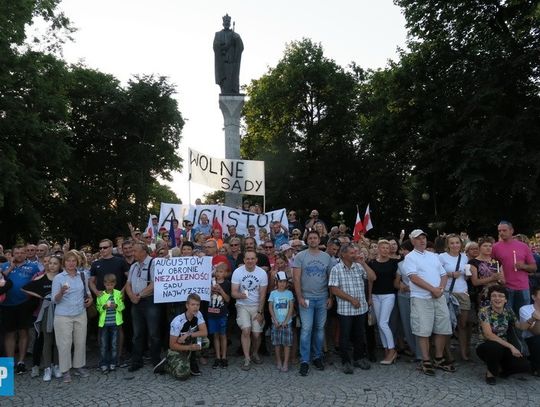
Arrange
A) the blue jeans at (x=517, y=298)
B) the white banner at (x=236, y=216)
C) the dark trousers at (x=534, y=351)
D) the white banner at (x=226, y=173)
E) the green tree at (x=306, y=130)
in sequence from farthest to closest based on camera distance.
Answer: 1. the green tree at (x=306, y=130)
2. the white banner at (x=226, y=173)
3. the white banner at (x=236, y=216)
4. the blue jeans at (x=517, y=298)
5. the dark trousers at (x=534, y=351)

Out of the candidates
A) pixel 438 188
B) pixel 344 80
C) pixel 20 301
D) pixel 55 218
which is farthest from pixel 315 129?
→ pixel 20 301

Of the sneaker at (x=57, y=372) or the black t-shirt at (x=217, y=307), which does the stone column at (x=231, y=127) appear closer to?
the black t-shirt at (x=217, y=307)

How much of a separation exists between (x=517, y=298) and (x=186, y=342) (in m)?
4.93

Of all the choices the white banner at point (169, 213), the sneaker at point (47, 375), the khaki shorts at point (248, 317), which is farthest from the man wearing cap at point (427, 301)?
the white banner at point (169, 213)

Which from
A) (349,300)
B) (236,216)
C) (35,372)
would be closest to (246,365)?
(349,300)

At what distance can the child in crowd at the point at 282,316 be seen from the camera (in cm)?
695

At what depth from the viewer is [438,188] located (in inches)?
972

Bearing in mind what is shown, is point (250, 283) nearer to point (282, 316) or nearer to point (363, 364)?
point (282, 316)

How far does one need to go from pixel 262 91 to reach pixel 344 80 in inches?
227

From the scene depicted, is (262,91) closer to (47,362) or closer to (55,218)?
(55,218)

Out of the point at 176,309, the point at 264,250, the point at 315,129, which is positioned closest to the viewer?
the point at 176,309

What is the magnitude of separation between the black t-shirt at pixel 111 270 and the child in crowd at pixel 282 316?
2288mm

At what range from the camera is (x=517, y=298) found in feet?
24.3

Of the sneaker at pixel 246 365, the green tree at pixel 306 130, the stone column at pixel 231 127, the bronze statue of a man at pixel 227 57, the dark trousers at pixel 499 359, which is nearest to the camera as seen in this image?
the dark trousers at pixel 499 359
